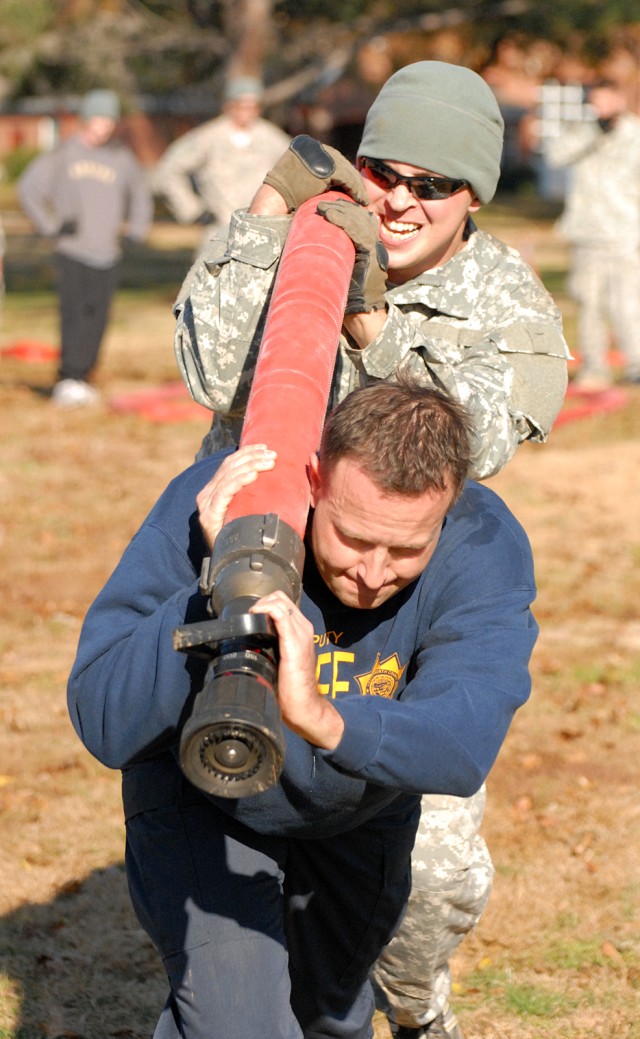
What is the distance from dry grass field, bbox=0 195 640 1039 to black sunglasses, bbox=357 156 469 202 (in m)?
2.71

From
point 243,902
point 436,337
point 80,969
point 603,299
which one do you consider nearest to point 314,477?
point 243,902

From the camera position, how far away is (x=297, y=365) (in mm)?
3293

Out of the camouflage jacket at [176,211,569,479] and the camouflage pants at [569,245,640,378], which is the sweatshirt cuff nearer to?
the camouflage jacket at [176,211,569,479]

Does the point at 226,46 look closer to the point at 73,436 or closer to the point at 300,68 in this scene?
the point at 300,68

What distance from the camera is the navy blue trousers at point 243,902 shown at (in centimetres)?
334

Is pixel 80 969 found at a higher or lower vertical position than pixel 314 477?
lower

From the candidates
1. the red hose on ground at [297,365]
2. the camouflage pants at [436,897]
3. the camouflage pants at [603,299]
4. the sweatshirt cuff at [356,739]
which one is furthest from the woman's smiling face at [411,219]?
the camouflage pants at [603,299]

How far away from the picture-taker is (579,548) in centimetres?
1071

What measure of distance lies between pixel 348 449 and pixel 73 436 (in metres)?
11.0

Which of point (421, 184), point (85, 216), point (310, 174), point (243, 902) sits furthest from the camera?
point (85, 216)

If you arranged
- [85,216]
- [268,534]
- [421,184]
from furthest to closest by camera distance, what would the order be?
[85,216] → [421,184] → [268,534]

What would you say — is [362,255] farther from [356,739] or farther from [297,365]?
[356,739]

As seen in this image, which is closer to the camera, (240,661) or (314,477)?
(240,661)

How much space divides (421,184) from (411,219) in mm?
100
